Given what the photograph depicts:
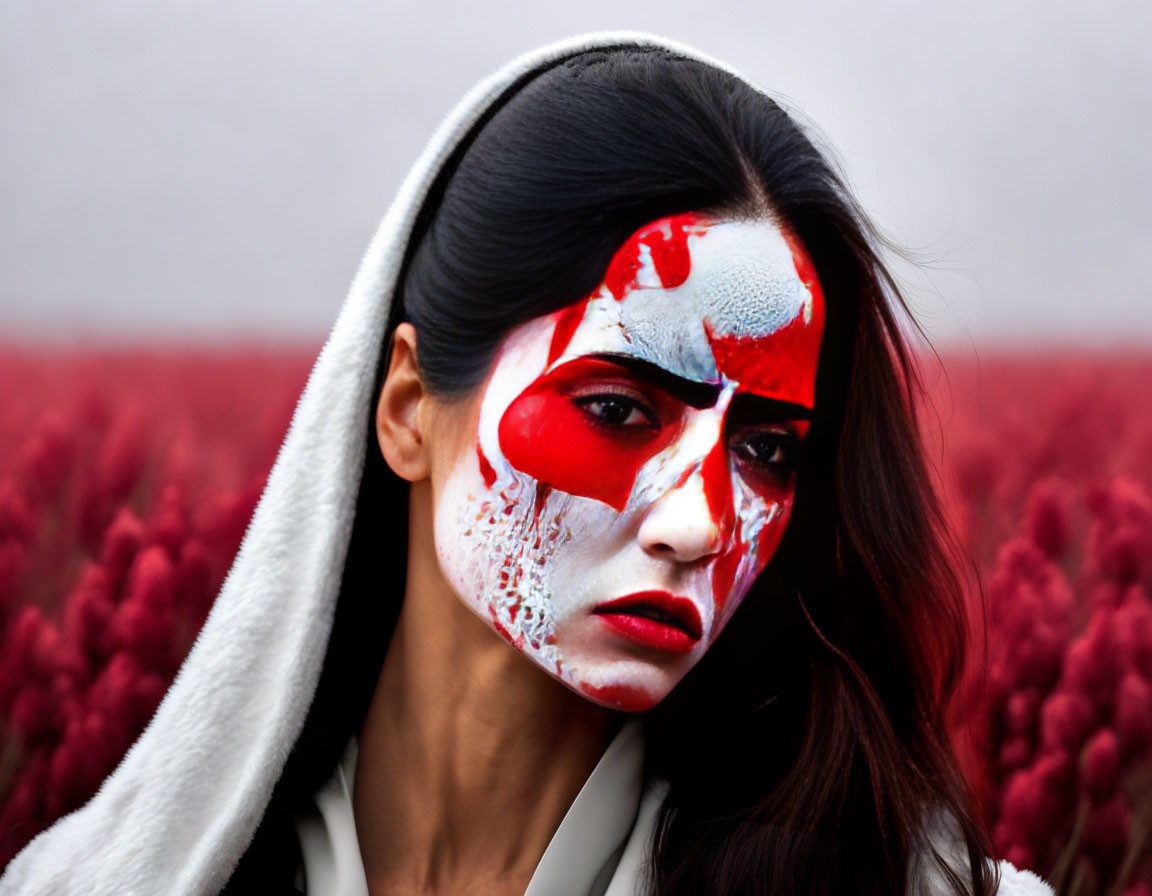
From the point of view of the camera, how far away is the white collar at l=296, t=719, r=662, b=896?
3.86 ft

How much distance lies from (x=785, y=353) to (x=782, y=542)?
0.25 meters

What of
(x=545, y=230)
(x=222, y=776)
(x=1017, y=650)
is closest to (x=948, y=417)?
(x=1017, y=650)

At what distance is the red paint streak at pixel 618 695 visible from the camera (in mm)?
1081

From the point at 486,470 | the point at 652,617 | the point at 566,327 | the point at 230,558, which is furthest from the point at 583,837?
the point at 230,558

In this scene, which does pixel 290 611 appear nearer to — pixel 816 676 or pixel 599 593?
pixel 599 593

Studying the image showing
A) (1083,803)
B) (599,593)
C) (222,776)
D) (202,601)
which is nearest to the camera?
(599,593)

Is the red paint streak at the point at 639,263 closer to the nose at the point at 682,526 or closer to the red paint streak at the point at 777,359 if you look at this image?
the red paint streak at the point at 777,359

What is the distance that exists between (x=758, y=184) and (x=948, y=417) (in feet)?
1.50

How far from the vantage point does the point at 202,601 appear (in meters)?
1.70

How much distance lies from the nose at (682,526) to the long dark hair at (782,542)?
8.1 inches

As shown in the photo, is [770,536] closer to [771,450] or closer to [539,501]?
[771,450]

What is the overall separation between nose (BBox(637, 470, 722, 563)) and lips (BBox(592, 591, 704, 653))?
0.04 metres

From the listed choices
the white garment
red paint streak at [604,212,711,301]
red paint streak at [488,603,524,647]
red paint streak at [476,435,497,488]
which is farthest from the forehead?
the white garment

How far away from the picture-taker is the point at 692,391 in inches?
43.5
